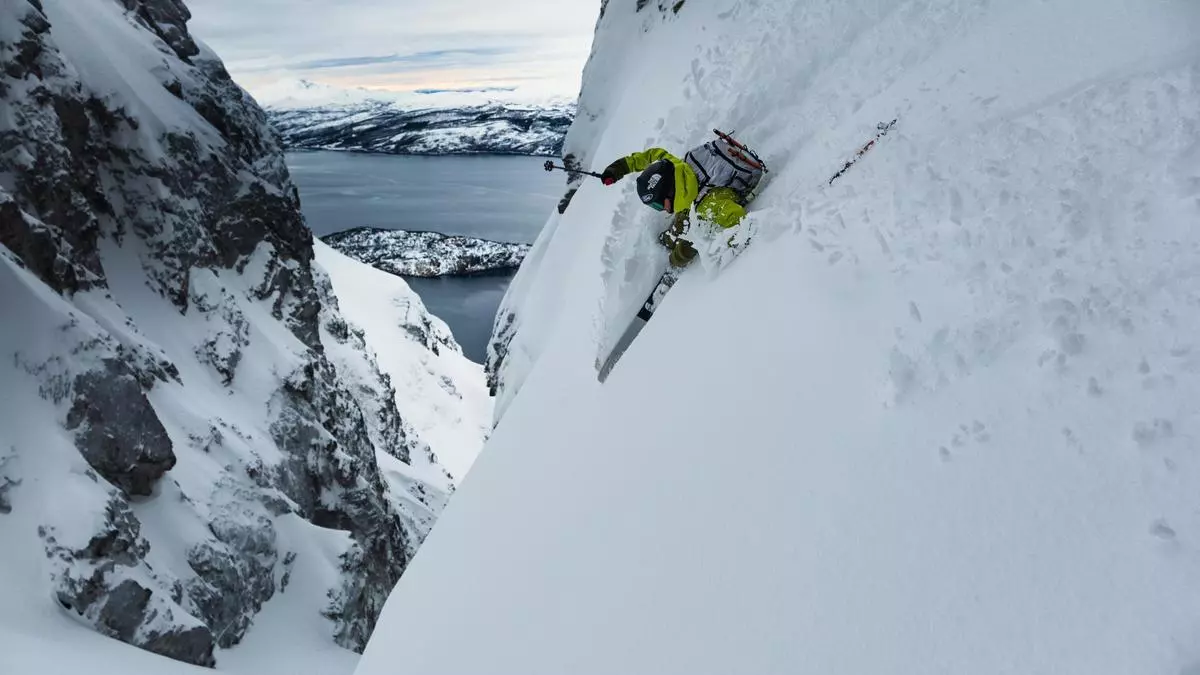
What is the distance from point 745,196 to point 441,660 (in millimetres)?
5759

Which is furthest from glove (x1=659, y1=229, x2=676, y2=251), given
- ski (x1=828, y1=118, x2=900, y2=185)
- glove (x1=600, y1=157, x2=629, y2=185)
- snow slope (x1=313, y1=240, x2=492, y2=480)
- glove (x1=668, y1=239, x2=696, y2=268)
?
snow slope (x1=313, y1=240, x2=492, y2=480)

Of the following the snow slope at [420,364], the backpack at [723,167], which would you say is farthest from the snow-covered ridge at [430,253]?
the backpack at [723,167]

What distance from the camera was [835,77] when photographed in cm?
871

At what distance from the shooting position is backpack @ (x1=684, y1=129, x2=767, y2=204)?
727 centimetres

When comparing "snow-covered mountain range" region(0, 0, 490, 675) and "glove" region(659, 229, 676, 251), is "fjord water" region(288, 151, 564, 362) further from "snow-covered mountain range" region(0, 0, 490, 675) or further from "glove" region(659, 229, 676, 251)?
"glove" region(659, 229, 676, 251)

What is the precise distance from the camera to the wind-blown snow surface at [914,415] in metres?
3.04

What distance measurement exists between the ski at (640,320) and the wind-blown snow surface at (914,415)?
0.21m

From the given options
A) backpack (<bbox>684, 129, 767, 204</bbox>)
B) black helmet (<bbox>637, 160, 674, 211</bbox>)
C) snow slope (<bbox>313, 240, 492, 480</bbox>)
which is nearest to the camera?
black helmet (<bbox>637, 160, 674, 211</bbox>)

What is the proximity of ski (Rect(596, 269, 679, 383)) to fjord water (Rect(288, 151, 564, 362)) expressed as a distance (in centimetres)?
6533

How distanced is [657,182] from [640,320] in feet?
5.66

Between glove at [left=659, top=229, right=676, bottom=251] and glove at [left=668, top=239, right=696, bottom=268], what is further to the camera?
glove at [left=659, top=229, right=676, bottom=251]

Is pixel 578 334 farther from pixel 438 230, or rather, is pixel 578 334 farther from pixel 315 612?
pixel 438 230

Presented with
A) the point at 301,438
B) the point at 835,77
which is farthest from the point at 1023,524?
the point at 301,438

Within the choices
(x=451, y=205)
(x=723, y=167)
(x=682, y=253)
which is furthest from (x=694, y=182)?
(x=451, y=205)
